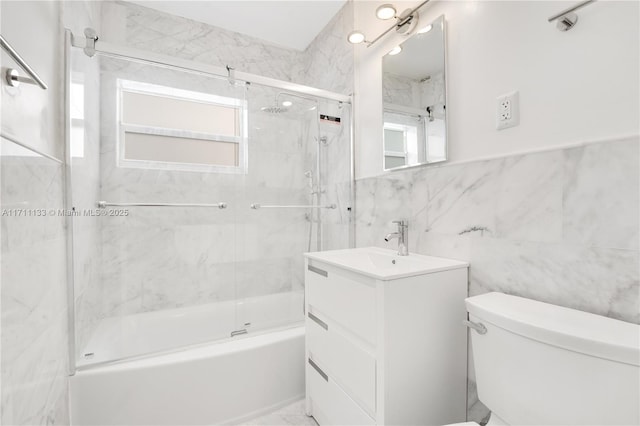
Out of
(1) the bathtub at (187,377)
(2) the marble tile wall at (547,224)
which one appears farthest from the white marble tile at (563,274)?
(1) the bathtub at (187,377)

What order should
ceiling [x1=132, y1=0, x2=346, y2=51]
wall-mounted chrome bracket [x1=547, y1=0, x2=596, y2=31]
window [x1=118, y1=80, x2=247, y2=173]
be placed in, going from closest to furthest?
Answer: wall-mounted chrome bracket [x1=547, y1=0, x2=596, y2=31] → window [x1=118, y1=80, x2=247, y2=173] → ceiling [x1=132, y1=0, x2=346, y2=51]

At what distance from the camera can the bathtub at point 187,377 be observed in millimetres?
1266

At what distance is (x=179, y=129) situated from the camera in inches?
81.4

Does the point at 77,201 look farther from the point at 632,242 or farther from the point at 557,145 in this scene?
the point at 632,242

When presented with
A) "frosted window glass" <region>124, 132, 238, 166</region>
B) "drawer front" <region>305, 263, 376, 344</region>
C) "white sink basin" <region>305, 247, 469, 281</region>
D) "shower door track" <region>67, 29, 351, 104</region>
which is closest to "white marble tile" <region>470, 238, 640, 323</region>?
"white sink basin" <region>305, 247, 469, 281</region>

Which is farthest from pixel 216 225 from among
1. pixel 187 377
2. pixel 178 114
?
pixel 187 377

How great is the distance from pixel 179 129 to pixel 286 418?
200cm

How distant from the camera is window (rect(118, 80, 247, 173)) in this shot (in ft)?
6.28

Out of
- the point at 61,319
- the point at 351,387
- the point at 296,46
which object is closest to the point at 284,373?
the point at 351,387

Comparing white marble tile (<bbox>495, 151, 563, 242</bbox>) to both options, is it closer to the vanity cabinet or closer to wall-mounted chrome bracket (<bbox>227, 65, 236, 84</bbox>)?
the vanity cabinet

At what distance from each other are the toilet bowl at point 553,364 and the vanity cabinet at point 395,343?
162mm

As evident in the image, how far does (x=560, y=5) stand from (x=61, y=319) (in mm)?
2209

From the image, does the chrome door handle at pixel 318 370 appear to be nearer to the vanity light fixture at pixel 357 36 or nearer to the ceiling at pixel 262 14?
the vanity light fixture at pixel 357 36

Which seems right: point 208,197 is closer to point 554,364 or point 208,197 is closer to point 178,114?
point 178,114
